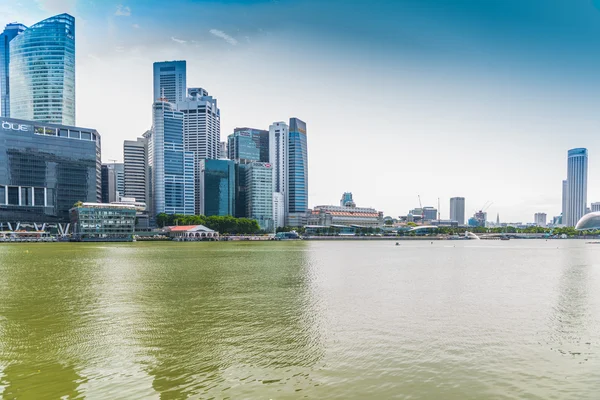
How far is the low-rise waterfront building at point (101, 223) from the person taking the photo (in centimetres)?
16488

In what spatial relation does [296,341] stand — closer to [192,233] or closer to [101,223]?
[101,223]

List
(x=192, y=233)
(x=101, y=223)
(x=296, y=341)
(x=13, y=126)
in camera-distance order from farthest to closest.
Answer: (x=192, y=233), (x=13, y=126), (x=101, y=223), (x=296, y=341)

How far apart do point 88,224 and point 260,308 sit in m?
164

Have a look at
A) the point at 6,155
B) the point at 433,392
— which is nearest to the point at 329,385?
the point at 433,392

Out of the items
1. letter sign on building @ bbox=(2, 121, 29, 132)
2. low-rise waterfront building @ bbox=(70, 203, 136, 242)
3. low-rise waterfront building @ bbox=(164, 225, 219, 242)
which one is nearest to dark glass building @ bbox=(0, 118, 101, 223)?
letter sign on building @ bbox=(2, 121, 29, 132)

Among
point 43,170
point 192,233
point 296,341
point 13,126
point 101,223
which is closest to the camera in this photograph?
point 296,341

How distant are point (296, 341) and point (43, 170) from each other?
19660 cm

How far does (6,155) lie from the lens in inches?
6658

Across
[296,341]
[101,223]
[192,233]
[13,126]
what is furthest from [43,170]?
[296,341]

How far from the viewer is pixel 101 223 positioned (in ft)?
Result: 554

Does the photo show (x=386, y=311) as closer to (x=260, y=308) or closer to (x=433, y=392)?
(x=260, y=308)

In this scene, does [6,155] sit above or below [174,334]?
above

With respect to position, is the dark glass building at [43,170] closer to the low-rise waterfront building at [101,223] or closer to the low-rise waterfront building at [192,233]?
the low-rise waterfront building at [101,223]

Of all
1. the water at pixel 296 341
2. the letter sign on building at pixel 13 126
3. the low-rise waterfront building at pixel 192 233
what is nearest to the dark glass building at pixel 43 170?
the letter sign on building at pixel 13 126
